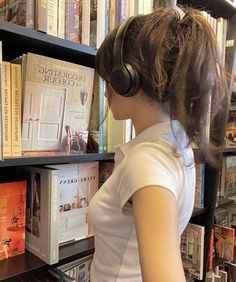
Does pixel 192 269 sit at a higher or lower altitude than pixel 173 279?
lower

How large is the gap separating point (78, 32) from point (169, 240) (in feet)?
2.22

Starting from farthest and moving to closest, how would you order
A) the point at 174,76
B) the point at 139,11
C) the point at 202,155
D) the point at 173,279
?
1. the point at 139,11
2. the point at 202,155
3. the point at 174,76
4. the point at 173,279

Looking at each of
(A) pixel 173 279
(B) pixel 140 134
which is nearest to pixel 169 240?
(A) pixel 173 279

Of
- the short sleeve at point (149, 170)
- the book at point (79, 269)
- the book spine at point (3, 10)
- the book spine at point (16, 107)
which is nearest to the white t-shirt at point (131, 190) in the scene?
the short sleeve at point (149, 170)

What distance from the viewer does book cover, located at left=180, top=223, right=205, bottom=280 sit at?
4.34 ft

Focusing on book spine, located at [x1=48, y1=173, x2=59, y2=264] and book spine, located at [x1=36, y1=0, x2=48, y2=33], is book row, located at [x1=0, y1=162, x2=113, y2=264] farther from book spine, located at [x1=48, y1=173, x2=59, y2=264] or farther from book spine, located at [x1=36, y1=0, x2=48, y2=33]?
book spine, located at [x1=36, y1=0, x2=48, y2=33]

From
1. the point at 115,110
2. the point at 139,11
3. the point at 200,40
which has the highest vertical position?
the point at 139,11

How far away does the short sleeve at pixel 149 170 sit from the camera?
43cm

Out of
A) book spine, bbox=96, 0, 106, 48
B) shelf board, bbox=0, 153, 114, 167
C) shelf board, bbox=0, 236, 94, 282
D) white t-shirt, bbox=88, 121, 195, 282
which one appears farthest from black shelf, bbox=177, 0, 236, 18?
shelf board, bbox=0, 236, 94, 282

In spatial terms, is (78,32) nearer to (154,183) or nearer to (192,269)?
(154,183)

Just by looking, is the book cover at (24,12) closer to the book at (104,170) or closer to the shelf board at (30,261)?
the book at (104,170)

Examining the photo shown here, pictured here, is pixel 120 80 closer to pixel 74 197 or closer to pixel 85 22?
pixel 85 22

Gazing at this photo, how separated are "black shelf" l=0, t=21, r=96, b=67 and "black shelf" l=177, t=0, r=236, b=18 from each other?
0.66m

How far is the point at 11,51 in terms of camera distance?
868 mm
